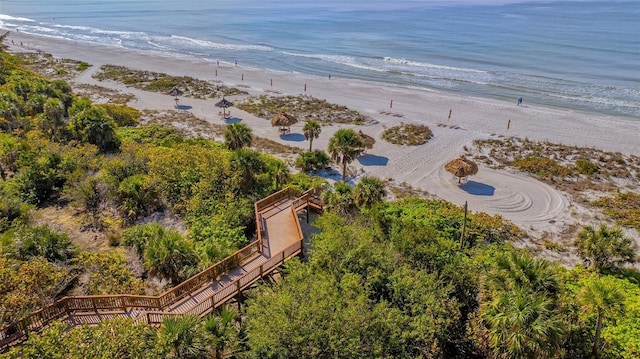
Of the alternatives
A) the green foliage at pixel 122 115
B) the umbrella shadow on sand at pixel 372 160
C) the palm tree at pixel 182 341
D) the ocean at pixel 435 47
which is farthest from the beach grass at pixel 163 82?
the palm tree at pixel 182 341

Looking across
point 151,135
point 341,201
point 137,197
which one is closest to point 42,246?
point 137,197

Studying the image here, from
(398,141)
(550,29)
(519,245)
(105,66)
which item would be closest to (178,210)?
(519,245)

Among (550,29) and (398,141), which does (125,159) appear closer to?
(398,141)

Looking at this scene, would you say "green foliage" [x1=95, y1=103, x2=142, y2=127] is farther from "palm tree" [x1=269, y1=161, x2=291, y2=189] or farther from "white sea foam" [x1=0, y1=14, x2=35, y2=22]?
"white sea foam" [x1=0, y1=14, x2=35, y2=22]

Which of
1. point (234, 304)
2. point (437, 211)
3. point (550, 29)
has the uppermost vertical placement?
point (550, 29)

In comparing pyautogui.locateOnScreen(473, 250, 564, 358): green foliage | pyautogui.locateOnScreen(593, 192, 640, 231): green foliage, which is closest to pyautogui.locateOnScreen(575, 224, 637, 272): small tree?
pyautogui.locateOnScreen(593, 192, 640, 231): green foliage

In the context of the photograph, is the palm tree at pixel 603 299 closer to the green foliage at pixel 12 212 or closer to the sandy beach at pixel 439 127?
the sandy beach at pixel 439 127

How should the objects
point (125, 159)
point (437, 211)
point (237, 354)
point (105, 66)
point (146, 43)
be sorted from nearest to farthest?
point (237, 354)
point (437, 211)
point (125, 159)
point (105, 66)
point (146, 43)
